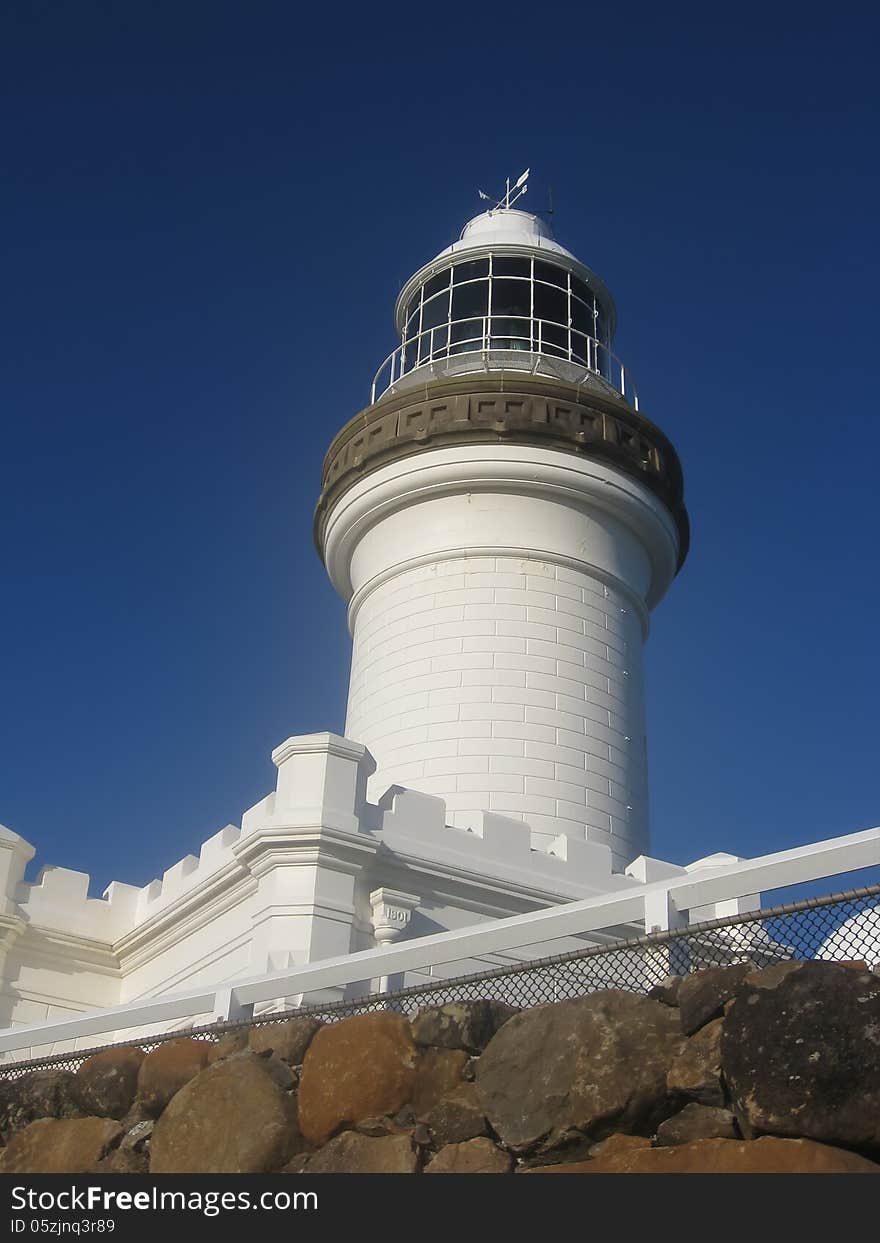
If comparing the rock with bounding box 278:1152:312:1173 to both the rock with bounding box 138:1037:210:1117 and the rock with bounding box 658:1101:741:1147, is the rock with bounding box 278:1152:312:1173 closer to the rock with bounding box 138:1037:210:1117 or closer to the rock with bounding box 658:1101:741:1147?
the rock with bounding box 138:1037:210:1117

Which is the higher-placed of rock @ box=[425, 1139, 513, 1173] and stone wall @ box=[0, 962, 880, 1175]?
stone wall @ box=[0, 962, 880, 1175]

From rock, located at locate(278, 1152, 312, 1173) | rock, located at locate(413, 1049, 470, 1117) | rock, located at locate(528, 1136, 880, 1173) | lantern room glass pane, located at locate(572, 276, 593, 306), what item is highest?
lantern room glass pane, located at locate(572, 276, 593, 306)

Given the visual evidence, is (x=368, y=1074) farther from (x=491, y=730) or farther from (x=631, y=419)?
(x=631, y=419)

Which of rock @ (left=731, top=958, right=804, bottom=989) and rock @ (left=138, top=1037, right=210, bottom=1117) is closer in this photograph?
rock @ (left=731, top=958, right=804, bottom=989)

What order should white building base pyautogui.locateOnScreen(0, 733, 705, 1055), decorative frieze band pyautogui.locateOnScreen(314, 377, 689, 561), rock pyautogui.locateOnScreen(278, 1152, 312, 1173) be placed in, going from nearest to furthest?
rock pyautogui.locateOnScreen(278, 1152, 312, 1173) < white building base pyautogui.locateOnScreen(0, 733, 705, 1055) < decorative frieze band pyautogui.locateOnScreen(314, 377, 689, 561)

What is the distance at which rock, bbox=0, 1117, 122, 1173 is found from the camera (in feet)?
21.4

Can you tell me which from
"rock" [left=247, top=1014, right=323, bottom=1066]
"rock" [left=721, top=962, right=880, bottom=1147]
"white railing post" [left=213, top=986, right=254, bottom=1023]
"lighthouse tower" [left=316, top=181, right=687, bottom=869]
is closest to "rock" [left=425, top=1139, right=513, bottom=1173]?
"rock" [left=721, top=962, right=880, bottom=1147]

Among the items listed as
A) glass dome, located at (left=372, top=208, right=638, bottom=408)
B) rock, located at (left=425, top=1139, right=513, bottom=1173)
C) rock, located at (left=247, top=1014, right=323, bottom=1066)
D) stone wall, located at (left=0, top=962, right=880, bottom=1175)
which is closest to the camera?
stone wall, located at (left=0, top=962, right=880, bottom=1175)

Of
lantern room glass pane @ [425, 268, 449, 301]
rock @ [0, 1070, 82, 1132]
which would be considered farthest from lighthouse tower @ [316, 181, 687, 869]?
rock @ [0, 1070, 82, 1132]

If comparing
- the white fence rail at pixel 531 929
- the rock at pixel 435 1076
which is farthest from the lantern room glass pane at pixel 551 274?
the rock at pixel 435 1076

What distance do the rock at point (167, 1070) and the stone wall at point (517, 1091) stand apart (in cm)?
1

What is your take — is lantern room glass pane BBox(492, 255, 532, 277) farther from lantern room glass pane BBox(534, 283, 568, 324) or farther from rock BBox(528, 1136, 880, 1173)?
rock BBox(528, 1136, 880, 1173)

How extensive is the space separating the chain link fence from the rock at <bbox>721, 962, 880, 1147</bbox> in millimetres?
306

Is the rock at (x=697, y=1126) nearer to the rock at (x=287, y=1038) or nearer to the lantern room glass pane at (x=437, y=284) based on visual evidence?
the rock at (x=287, y=1038)
